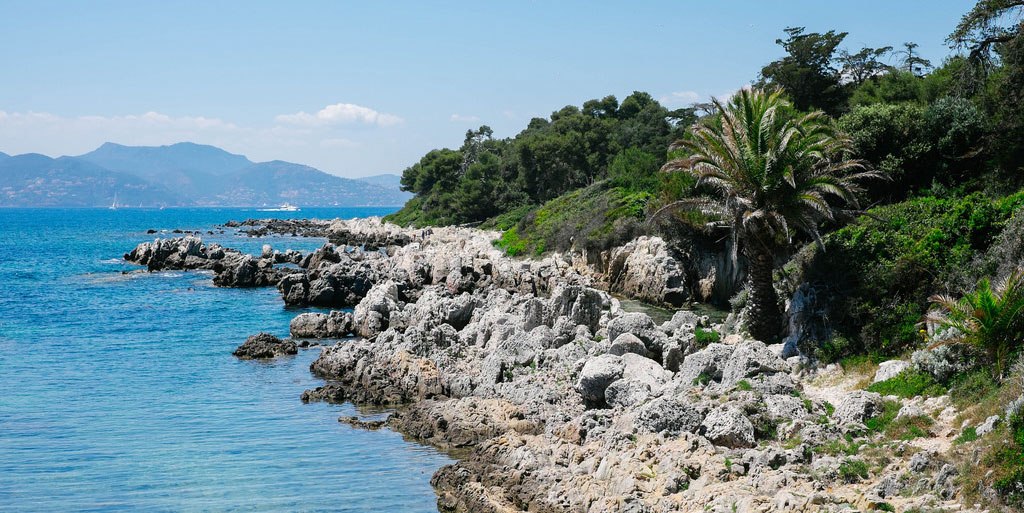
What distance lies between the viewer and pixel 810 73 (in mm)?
54031

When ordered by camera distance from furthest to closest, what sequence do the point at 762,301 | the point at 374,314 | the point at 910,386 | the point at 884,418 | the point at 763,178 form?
the point at 374,314 < the point at 762,301 < the point at 763,178 < the point at 910,386 < the point at 884,418

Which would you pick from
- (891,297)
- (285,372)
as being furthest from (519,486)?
(285,372)

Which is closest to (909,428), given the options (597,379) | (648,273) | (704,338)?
(597,379)

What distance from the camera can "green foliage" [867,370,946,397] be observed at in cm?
1589

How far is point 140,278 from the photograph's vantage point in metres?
65.4

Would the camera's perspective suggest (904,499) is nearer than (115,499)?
Yes

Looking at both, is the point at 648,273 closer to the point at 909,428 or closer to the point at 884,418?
the point at 884,418

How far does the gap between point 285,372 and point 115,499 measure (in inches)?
492

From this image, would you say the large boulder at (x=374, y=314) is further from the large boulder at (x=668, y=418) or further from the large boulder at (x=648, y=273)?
the large boulder at (x=668, y=418)

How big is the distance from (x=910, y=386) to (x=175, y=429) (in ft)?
67.1

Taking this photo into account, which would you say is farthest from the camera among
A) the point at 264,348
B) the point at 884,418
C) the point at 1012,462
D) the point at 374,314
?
the point at 374,314

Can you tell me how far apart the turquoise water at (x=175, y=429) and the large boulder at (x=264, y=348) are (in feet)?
2.37

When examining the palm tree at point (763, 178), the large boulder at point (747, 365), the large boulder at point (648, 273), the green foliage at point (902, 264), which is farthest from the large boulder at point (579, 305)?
the large boulder at point (648, 273)

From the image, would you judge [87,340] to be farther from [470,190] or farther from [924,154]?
[470,190]
